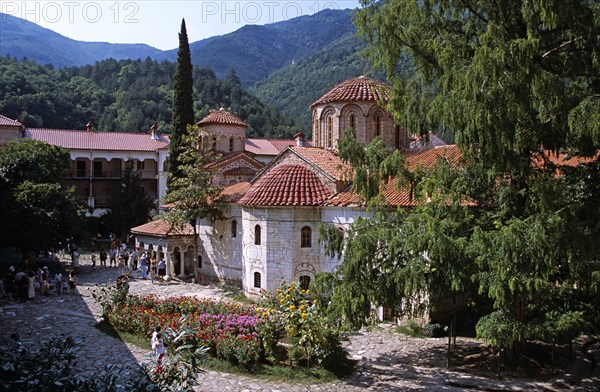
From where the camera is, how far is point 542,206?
8.43 meters

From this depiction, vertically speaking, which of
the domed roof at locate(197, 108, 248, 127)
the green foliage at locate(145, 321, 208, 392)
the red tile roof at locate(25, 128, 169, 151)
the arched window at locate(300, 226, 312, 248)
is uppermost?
the red tile roof at locate(25, 128, 169, 151)

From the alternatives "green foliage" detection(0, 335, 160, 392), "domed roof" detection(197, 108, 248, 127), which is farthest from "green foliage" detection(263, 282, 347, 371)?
"domed roof" detection(197, 108, 248, 127)

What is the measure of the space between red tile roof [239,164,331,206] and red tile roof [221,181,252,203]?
2930 millimetres

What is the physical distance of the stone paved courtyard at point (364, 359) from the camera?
1008cm

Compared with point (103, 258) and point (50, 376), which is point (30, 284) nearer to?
point (103, 258)

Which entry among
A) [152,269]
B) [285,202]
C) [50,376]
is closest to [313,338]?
[50,376]

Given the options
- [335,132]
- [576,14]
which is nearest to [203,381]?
[576,14]

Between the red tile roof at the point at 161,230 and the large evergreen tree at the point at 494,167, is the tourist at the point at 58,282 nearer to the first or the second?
the red tile roof at the point at 161,230

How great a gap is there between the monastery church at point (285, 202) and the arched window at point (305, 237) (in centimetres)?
3

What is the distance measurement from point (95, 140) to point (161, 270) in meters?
26.5

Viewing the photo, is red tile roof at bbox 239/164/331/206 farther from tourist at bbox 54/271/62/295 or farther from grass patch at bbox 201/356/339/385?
tourist at bbox 54/271/62/295

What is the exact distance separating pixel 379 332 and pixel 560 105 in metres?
8.29

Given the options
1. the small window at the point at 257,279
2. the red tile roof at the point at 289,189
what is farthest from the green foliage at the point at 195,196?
the small window at the point at 257,279

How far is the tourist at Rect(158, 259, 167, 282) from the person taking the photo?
2217cm
